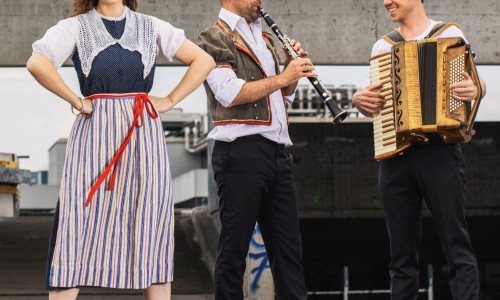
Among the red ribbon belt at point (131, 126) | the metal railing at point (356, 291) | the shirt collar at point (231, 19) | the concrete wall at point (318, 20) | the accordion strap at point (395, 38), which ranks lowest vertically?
the metal railing at point (356, 291)

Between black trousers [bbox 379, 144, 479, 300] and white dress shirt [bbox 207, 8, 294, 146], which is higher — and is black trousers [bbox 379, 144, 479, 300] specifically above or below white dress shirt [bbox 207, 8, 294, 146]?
below

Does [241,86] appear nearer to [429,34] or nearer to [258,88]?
[258,88]

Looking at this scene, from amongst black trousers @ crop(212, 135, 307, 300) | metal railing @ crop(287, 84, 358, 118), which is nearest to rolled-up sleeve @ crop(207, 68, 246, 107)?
black trousers @ crop(212, 135, 307, 300)

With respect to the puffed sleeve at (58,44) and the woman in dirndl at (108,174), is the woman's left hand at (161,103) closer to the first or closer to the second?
the woman in dirndl at (108,174)

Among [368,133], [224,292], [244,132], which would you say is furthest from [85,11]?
[368,133]

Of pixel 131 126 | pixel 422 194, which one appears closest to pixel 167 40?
pixel 131 126

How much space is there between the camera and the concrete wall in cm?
984

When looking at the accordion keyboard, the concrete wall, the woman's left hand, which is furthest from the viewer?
the concrete wall

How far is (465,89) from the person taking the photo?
456 centimetres

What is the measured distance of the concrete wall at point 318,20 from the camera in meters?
9.84

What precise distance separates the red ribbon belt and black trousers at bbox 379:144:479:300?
1.34 metres

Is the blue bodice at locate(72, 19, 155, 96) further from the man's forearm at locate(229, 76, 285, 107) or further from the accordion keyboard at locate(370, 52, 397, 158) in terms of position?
the accordion keyboard at locate(370, 52, 397, 158)

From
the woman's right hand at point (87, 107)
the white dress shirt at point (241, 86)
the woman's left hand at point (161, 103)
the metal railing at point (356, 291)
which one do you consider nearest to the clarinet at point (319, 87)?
the white dress shirt at point (241, 86)

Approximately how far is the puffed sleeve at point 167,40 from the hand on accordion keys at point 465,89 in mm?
1280
